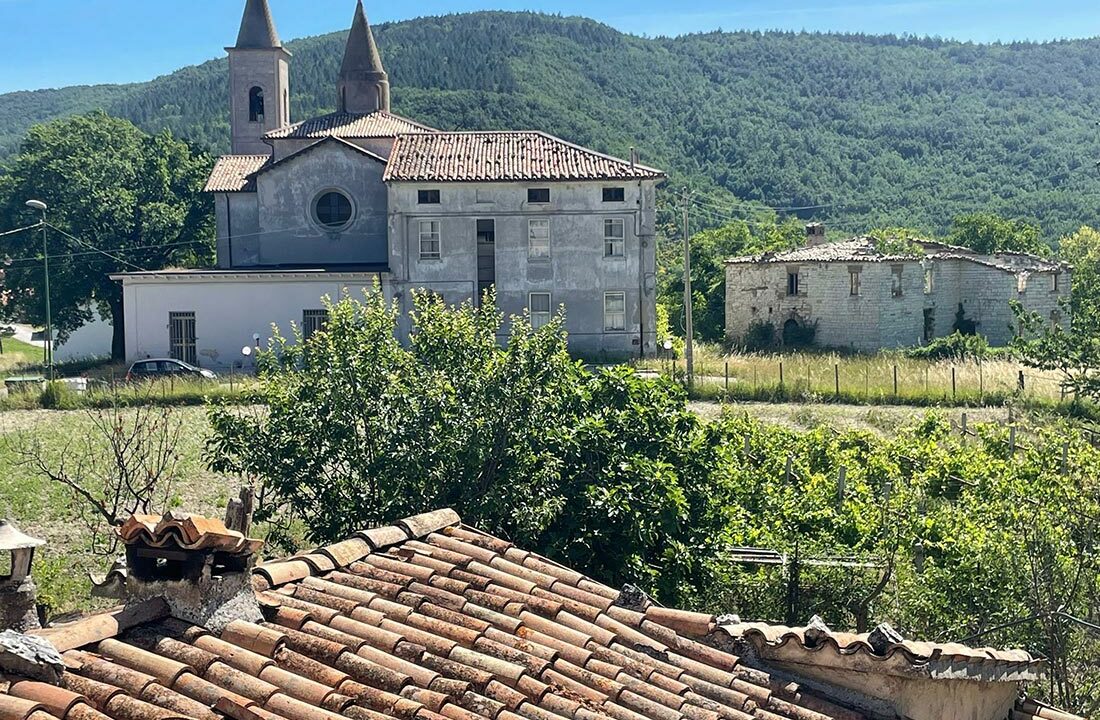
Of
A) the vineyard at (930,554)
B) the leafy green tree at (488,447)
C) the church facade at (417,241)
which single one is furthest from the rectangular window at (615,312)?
the leafy green tree at (488,447)

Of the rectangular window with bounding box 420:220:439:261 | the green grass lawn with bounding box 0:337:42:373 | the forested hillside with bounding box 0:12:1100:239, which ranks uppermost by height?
the forested hillside with bounding box 0:12:1100:239

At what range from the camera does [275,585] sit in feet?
26.7

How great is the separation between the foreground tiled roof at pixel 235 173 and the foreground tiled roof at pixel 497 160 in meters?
5.64

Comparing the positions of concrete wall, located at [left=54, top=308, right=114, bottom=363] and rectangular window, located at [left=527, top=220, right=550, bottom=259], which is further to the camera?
concrete wall, located at [left=54, top=308, right=114, bottom=363]

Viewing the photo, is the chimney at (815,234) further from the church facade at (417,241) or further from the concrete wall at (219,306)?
the concrete wall at (219,306)

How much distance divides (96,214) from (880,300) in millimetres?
28409

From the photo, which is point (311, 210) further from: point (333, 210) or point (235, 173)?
point (235, 173)

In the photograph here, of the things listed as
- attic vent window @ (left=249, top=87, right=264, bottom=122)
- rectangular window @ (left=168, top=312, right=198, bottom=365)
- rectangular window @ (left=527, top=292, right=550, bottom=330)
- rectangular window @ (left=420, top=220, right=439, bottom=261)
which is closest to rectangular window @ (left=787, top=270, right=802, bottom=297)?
rectangular window @ (left=527, top=292, right=550, bottom=330)

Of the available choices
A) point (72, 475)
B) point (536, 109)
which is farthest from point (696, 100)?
point (72, 475)

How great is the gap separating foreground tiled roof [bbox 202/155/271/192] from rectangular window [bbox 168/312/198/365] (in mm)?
5760

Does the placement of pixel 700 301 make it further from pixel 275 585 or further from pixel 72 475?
pixel 275 585

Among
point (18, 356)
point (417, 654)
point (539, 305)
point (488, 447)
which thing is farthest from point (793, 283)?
point (417, 654)

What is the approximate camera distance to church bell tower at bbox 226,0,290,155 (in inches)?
2175

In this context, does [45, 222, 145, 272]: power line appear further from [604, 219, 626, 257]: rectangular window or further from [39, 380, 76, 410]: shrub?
[604, 219, 626, 257]: rectangular window
